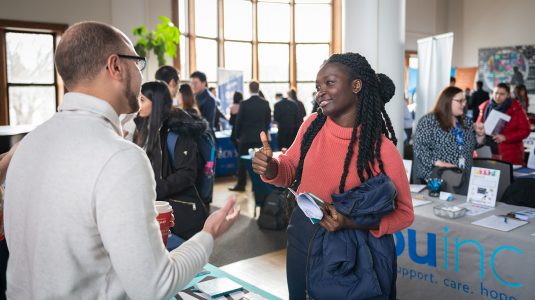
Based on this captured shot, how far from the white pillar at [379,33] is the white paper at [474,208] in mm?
1673

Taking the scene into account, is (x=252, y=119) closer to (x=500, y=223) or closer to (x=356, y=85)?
(x=500, y=223)

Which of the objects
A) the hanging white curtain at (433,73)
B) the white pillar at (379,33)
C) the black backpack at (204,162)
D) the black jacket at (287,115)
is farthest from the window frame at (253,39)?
the black backpack at (204,162)

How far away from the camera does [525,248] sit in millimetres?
2428

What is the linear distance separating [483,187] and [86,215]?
8.68ft

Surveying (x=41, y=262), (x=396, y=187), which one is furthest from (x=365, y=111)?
(x=41, y=262)

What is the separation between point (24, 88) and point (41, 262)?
7.43 metres

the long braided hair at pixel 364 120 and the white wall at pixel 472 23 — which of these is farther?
the white wall at pixel 472 23

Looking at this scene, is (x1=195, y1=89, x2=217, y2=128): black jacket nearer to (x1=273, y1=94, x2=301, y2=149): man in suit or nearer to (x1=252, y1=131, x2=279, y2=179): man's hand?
(x1=273, y1=94, x2=301, y2=149): man in suit

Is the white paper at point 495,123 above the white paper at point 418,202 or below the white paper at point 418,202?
above

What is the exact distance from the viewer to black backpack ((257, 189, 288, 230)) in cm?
501

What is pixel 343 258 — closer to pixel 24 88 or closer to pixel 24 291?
pixel 24 291

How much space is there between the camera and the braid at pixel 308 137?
6.05 ft

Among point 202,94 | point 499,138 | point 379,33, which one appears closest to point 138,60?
point 379,33

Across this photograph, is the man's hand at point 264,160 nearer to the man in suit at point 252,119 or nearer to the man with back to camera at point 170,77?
the man with back to camera at point 170,77
